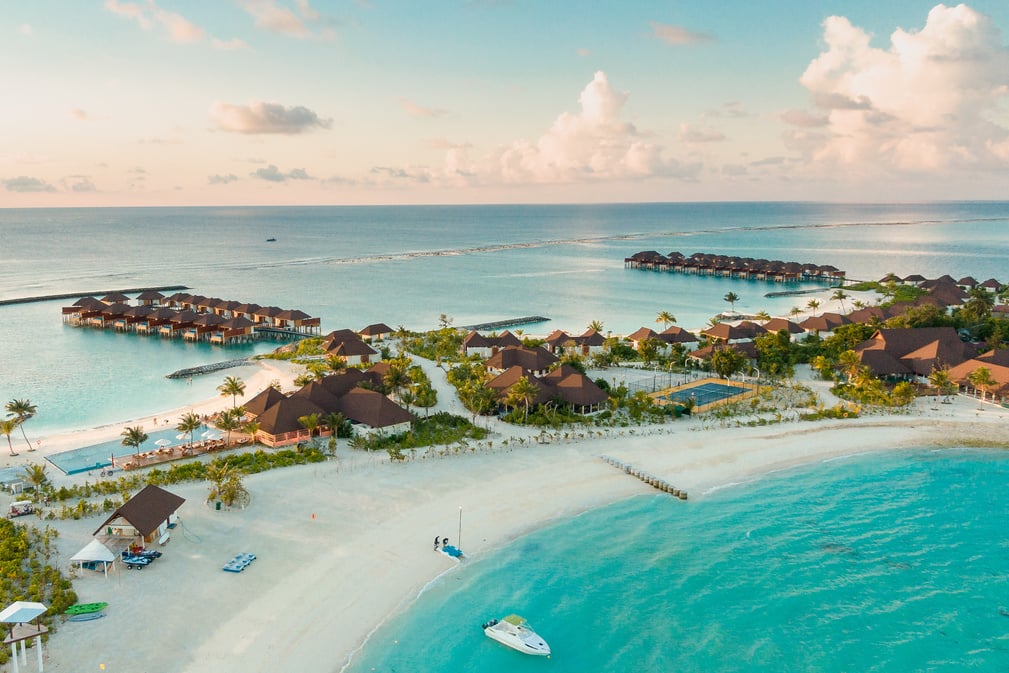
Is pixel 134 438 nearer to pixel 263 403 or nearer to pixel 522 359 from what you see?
pixel 263 403

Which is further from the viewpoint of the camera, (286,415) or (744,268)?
(744,268)

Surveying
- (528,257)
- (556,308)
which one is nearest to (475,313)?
(556,308)

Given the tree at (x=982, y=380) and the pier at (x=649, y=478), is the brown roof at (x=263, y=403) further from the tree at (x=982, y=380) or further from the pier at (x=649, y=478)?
the tree at (x=982, y=380)

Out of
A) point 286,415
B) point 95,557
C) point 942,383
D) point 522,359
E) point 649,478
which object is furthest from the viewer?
point 522,359

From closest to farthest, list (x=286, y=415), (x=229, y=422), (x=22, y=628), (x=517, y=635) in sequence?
(x=22, y=628) < (x=517, y=635) < (x=229, y=422) < (x=286, y=415)

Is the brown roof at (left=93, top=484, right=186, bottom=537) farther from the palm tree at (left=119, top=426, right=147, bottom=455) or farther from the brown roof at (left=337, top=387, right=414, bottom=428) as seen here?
the brown roof at (left=337, top=387, right=414, bottom=428)

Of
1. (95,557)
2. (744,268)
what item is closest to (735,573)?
(95,557)
